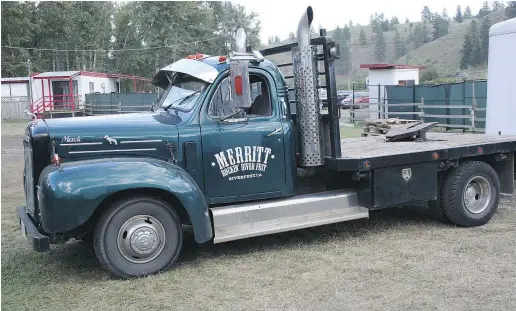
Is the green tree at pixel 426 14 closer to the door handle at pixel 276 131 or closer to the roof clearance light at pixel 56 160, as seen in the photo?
the door handle at pixel 276 131

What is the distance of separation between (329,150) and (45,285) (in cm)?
337

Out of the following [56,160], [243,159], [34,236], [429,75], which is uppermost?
[429,75]

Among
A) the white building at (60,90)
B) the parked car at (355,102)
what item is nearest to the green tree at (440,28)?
Answer: the parked car at (355,102)

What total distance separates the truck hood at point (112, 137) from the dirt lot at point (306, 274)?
1.23 metres

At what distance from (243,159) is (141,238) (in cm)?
140

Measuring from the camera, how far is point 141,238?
5473mm

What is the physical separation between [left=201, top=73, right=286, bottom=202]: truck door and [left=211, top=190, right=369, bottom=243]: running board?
20 cm

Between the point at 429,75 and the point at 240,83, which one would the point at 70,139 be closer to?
the point at 240,83

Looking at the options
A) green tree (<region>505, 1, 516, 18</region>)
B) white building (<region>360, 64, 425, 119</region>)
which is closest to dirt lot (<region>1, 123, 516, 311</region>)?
white building (<region>360, 64, 425, 119</region>)

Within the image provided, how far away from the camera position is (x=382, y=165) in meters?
6.63

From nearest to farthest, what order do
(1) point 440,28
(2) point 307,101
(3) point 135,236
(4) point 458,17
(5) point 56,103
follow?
(3) point 135,236, (2) point 307,101, (5) point 56,103, (1) point 440,28, (4) point 458,17

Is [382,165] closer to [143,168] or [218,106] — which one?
[218,106]

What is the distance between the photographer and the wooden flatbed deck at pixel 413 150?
651cm

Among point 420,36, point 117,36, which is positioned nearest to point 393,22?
point 420,36
